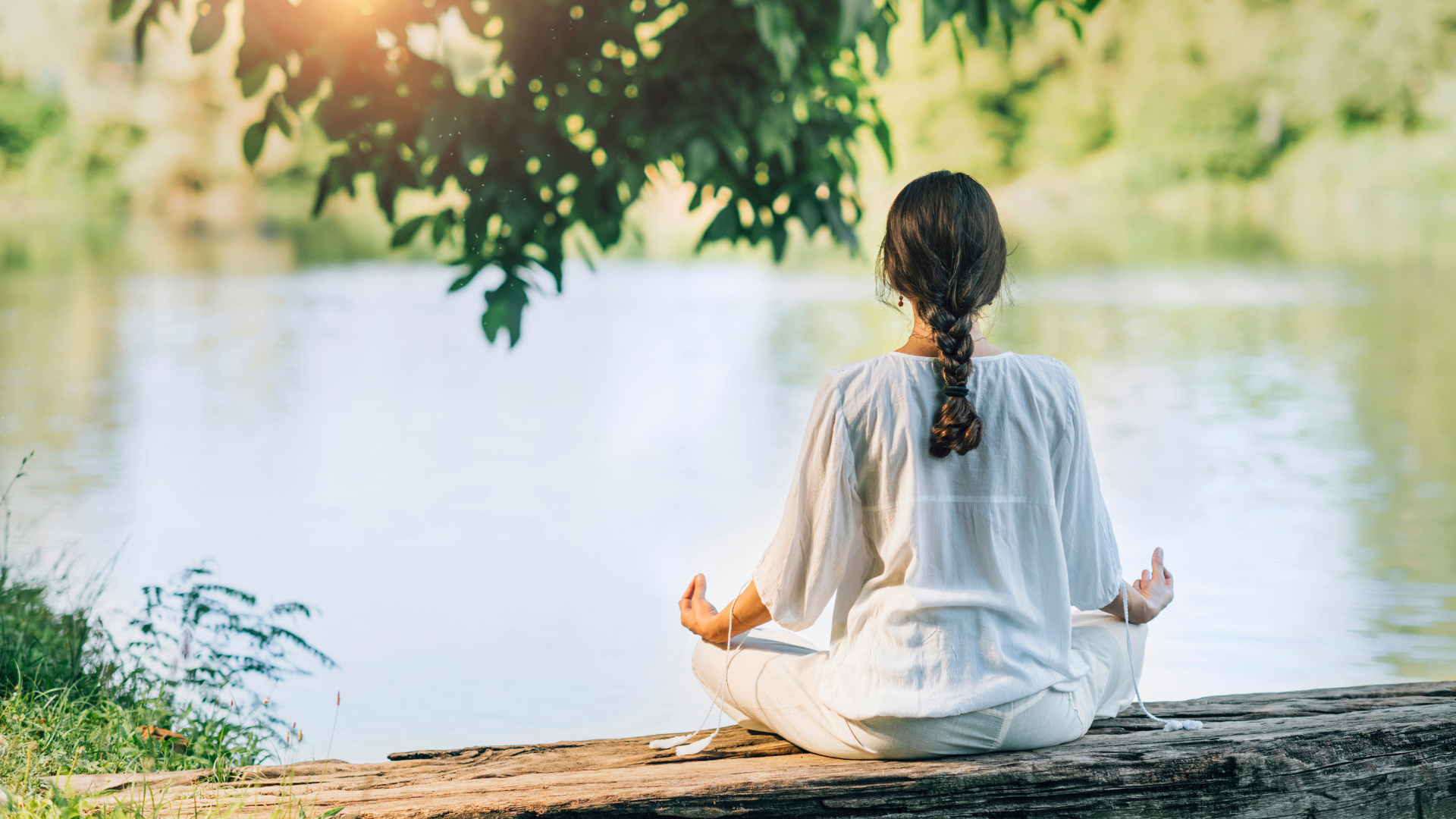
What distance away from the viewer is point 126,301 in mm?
15883

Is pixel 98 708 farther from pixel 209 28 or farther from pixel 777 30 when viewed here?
pixel 777 30

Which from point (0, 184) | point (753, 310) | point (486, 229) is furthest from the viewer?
point (0, 184)

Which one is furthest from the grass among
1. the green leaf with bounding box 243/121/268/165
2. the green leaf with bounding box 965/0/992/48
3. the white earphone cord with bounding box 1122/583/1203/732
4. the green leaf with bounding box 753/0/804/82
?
the green leaf with bounding box 965/0/992/48

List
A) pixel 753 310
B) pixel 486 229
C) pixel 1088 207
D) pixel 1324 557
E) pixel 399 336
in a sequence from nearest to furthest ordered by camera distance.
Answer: pixel 486 229, pixel 1324 557, pixel 399 336, pixel 753 310, pixel 1088 207

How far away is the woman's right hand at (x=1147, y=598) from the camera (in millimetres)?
2320

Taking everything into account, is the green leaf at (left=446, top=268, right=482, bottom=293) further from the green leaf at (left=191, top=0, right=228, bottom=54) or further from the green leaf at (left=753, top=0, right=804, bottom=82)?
Result: the green leaf at (left=753, top=0, right=804, bottom=82)

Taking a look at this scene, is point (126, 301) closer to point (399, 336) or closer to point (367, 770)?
point (399, 336)

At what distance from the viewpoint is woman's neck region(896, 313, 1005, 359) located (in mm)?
2053

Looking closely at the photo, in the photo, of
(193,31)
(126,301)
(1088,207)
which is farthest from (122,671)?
(1088,207)

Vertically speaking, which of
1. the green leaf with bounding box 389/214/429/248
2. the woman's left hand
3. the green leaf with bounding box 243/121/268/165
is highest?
the green leaf with bounding box 243/121/268/165

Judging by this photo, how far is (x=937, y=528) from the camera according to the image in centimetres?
206

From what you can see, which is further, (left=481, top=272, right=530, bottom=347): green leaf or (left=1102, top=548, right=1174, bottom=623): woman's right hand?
(left=481, top=272, right=530, bottom=347): green leaf

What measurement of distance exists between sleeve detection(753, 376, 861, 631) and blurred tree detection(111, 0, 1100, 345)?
140 centimetres

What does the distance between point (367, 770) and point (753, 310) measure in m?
→ 13.6
